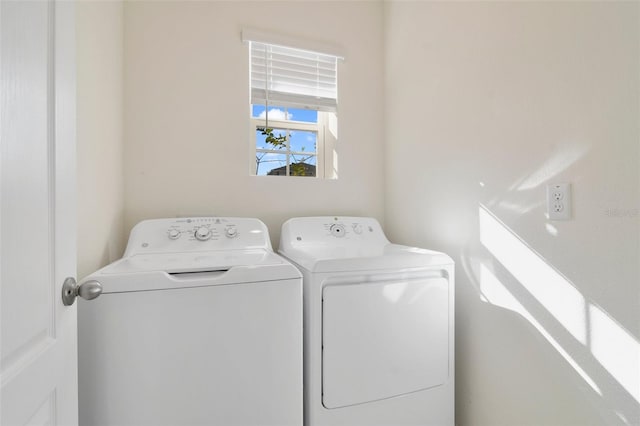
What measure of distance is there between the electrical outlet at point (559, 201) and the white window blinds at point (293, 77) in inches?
54.5

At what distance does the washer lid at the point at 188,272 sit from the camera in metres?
0.97

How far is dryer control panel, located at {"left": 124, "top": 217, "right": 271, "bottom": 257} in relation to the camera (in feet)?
4.77

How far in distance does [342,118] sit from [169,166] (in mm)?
1116

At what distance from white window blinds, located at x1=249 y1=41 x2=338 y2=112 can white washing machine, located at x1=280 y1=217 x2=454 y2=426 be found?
42.8 inches

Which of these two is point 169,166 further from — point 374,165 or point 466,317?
point 466,317

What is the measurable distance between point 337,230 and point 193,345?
101 centimetres

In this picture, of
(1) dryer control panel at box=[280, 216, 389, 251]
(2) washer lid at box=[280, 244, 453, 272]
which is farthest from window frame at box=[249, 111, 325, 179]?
(2) washer lid at box=[280, 244, 453, 272]

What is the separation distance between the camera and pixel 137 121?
5.48 ft

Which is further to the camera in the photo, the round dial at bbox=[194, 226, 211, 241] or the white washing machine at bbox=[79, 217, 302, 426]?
the round dial at bbox=[194, 226, 211, 241]

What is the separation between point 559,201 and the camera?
1.04 meters

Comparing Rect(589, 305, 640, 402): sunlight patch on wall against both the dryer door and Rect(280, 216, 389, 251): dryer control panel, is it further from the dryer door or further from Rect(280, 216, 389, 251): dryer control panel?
Rect(280, 216, 389, 251): dryer control panel

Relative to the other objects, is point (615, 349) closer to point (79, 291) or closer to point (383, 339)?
point (383, 339)

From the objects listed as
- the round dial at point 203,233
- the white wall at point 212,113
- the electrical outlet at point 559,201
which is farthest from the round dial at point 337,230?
the electrical outlet at point 559,201

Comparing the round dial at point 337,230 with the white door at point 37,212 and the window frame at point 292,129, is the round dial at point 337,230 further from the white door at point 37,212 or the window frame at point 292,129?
the white door at point 37,212
